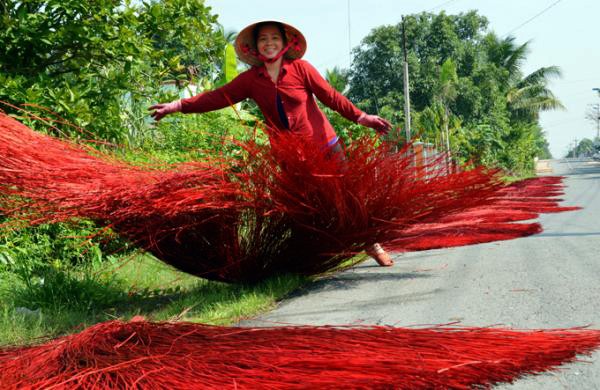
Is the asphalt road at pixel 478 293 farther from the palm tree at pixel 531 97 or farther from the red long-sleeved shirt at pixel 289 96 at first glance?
the palm tree at pixel 531 97

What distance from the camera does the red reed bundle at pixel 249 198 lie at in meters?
3.22

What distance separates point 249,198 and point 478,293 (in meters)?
1.47

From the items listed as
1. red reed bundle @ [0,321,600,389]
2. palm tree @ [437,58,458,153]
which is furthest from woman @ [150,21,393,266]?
palm tree @ [437,58,458,153]

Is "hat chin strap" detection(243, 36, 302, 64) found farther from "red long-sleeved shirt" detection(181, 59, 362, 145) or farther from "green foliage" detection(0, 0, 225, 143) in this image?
"green foliage" detection(0, 0, 225, 143)

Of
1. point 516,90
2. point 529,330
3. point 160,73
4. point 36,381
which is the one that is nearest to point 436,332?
point 529,330

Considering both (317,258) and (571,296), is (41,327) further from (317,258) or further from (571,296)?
(571,296)

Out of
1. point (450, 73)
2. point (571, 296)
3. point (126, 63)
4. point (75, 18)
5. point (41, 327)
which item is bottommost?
point (571, 296)

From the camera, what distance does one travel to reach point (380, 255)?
468cm

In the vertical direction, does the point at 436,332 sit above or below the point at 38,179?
below

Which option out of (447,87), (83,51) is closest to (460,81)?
(447,87)

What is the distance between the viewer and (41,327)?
3494 millimetres

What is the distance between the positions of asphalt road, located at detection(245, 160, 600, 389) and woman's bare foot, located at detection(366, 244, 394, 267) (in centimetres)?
9

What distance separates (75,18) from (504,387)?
4.83 meters

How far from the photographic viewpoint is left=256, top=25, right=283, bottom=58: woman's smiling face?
4168 millimetres
